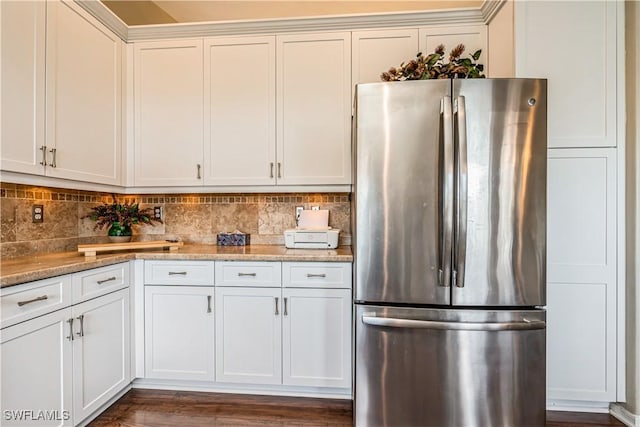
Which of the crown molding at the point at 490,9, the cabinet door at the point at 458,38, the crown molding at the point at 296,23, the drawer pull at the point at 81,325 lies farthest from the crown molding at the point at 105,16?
the crown molding at the point at 490,9

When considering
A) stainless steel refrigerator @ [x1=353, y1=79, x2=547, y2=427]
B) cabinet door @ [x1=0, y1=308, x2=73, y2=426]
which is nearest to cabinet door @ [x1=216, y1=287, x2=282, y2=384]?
stainless steel refrigerator @ [x1=353, y1=79, x2=547, y2=427]

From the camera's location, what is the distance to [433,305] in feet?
5.18

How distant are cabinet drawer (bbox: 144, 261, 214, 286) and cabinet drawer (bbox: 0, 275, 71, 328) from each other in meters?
0.52

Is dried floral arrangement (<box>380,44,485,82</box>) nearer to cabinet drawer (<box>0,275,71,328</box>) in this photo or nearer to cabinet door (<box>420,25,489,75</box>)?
cabinet door (<box>420,25,489,75</box>)

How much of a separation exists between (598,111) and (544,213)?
0.84 m

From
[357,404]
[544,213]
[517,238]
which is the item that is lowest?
[357,404]

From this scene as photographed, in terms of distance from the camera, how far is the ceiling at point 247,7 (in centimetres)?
267

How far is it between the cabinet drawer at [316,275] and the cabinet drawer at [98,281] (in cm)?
98

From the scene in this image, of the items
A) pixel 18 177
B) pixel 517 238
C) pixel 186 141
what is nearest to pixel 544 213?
pixel 517 238

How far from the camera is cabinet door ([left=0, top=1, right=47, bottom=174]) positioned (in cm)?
158

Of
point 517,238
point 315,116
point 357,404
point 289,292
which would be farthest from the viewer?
point 315,116

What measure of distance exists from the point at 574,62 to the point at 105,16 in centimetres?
291

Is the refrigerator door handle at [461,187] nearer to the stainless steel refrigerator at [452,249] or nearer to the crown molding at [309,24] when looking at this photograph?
the stainless steel refrigerator at [452,249]

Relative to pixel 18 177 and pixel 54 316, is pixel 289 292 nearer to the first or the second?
pixel 54 316
